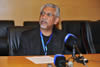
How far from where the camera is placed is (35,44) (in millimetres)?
2045

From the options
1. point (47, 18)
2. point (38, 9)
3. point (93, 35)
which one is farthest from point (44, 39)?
point (38, 9)

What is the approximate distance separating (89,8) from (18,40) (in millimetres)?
3859

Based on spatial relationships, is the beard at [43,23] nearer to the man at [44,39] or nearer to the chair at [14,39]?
the man at [44,39]

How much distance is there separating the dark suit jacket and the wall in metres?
3.13

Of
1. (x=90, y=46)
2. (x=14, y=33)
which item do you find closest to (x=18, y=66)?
(x=14, y=33)

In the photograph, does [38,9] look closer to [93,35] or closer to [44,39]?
[93,35]

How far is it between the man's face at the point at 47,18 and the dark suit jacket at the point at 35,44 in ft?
0.32

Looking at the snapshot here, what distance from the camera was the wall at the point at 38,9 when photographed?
5.10 meters

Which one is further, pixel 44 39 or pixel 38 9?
pixel 38 9

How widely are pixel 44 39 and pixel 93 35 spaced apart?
2.39 feet

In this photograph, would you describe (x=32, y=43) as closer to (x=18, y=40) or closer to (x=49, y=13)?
(x=18, y=40)

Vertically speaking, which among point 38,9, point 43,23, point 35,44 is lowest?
point 35,44

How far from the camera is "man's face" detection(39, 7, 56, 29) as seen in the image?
6.97 feet

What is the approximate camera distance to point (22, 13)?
5191 mm
